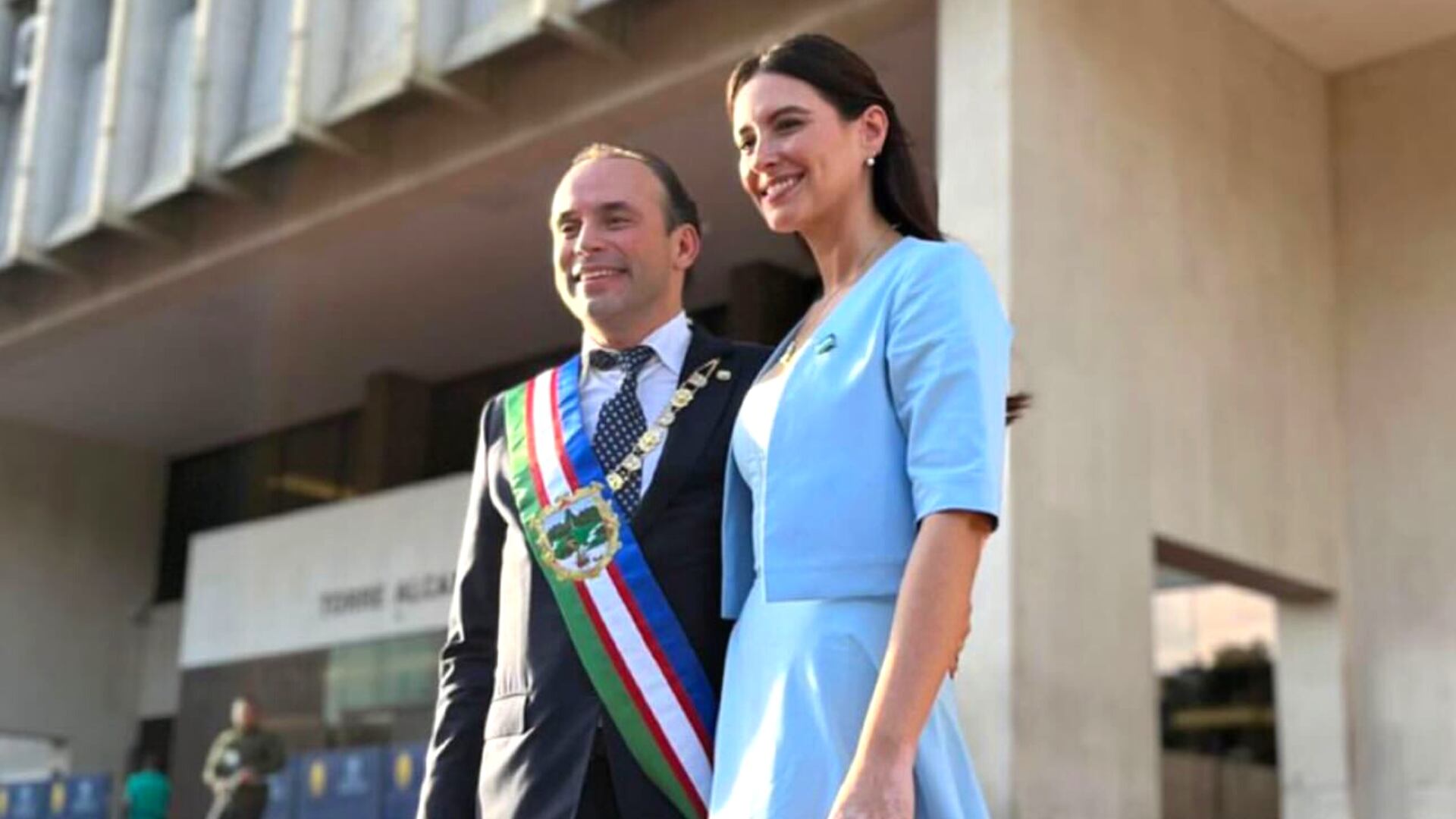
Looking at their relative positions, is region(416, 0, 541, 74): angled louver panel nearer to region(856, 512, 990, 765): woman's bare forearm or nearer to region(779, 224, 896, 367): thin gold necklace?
region(779, 224, 896, 367): thin gold necklace

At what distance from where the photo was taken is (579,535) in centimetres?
293

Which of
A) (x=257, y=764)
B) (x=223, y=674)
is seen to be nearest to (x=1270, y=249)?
(x=257, y=764)

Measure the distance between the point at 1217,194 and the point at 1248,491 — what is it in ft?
6.57

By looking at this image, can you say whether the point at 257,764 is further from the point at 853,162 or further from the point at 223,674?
the point at 853,162

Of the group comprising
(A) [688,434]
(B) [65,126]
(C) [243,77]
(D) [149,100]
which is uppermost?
(B) [65,126]

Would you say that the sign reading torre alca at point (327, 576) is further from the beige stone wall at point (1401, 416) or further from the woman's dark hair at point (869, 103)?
the woman's dark hair at point (869, 103)

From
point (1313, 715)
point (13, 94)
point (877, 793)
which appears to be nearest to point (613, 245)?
point (877, 793)

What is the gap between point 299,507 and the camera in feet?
82.5

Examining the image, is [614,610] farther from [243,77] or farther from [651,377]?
[243,77]

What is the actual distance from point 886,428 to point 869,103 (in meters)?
0.48

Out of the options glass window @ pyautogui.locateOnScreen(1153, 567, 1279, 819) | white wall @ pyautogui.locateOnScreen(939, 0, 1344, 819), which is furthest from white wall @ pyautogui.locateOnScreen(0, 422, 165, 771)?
white wall @ pyautogui.locateOnScreen(939, 0, 1344, 819)

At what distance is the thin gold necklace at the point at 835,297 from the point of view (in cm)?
247

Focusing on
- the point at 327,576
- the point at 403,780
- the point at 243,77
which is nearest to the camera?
the point at 403,780

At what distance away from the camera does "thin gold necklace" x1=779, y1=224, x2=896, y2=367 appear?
2.47 metres
